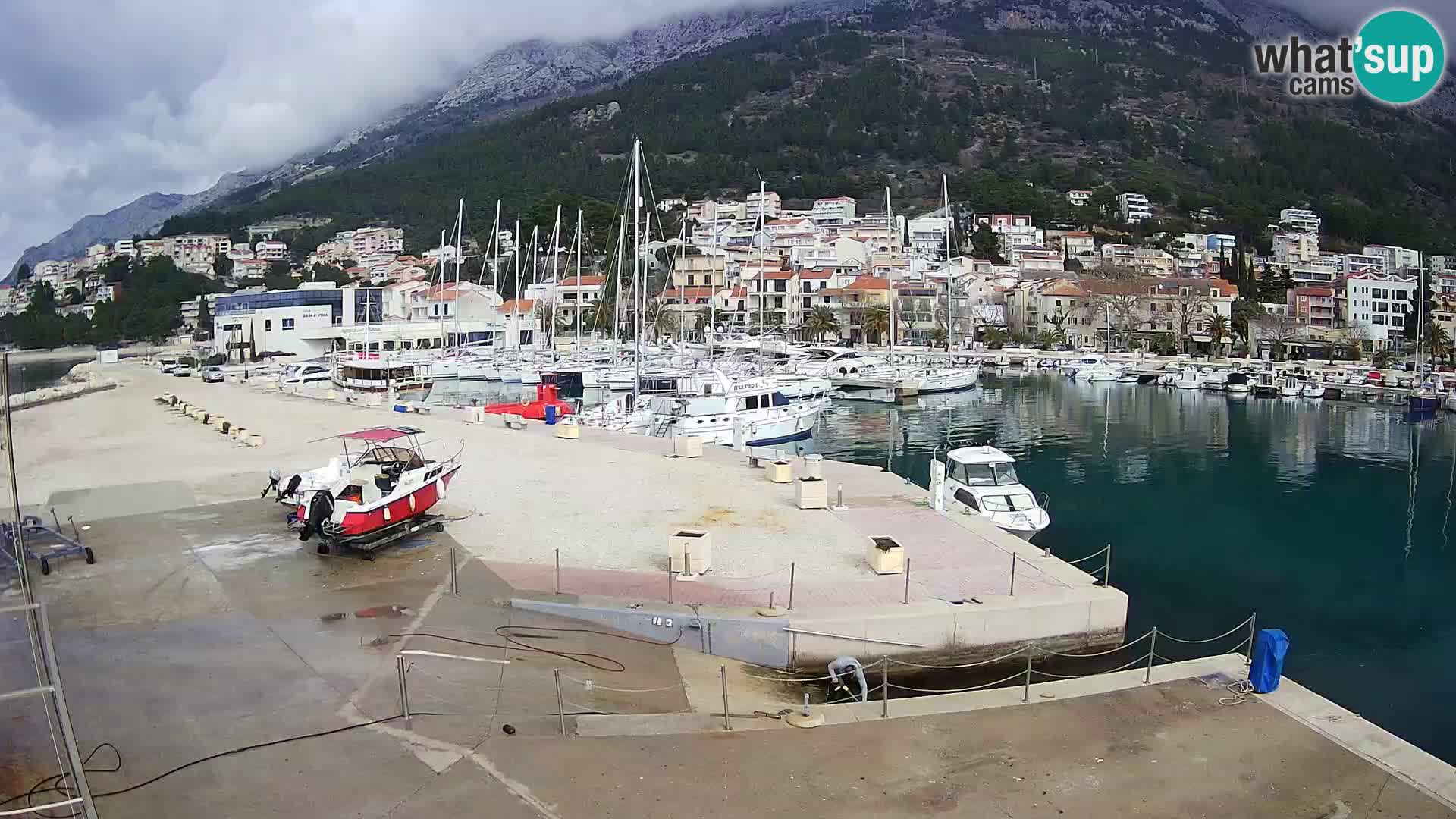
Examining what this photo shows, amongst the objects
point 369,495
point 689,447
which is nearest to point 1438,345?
point 689,447

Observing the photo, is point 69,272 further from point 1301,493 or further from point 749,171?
point 1301,493

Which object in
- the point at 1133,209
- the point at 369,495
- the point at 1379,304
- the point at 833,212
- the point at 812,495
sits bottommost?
the point at 812,495

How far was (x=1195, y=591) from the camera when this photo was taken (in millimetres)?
18969

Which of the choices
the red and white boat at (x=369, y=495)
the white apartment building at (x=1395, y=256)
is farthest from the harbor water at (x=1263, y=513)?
the white apartment building at (x=1395, y=256)

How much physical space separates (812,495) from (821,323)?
7908 centimetres

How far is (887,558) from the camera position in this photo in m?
13.3

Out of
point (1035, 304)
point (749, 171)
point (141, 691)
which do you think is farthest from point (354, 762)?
point (749, 171)

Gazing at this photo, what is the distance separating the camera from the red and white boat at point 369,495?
1427 centimetres

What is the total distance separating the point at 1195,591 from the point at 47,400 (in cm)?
4984

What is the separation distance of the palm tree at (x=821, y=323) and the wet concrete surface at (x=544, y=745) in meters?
85.9

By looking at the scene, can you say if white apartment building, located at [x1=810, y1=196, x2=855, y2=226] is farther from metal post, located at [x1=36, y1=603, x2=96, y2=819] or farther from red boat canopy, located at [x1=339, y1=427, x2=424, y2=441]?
metal post, located at [x1=36, y1=603, x2=96, y2=819]

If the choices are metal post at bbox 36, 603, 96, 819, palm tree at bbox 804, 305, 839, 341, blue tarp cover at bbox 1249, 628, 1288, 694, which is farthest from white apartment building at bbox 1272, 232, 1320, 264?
metal post at bbox 36, 603, 96, 819

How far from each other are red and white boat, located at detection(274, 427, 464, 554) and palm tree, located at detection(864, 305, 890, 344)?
82258 mm

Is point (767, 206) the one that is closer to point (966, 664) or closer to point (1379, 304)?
point (1379, 304)
